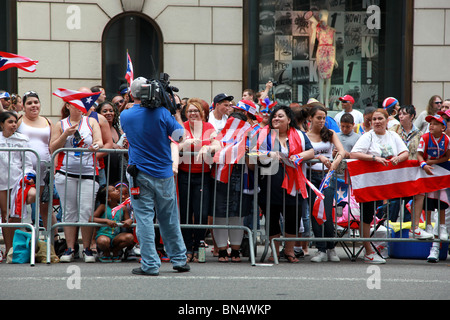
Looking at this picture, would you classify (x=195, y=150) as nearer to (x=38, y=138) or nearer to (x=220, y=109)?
(x=220, y=109)

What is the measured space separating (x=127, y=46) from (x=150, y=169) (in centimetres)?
771

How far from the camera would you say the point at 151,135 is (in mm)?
8305

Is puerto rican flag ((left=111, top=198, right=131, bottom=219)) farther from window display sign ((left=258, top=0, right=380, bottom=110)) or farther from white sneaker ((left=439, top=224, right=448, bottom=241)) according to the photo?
window display sign ((left=258, top=0, right=380, bottom=110))

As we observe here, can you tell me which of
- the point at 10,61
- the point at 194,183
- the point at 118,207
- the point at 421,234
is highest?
the point at 10,61

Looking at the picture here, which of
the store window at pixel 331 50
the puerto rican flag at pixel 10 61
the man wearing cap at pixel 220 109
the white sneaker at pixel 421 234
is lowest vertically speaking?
the white sneaker at pixel 421 234

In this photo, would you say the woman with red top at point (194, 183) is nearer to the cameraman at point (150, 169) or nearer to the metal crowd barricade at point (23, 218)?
the cameraman at point (150, 169)

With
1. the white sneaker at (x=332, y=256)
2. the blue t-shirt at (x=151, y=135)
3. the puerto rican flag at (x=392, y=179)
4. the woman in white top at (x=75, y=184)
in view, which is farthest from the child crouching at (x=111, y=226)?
the puerto rican flag at (x=392, y=179)

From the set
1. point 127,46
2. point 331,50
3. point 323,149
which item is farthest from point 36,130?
point 331,50

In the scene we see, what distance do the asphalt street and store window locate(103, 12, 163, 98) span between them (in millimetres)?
6391

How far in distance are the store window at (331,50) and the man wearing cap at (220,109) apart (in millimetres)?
4416

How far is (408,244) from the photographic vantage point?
10477 millimetres

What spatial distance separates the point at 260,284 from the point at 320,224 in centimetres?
244

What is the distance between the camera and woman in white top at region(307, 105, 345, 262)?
10023mm

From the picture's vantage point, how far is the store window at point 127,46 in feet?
50.5
